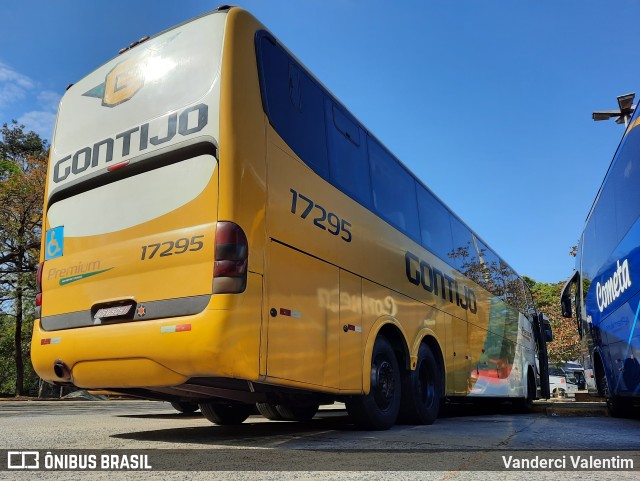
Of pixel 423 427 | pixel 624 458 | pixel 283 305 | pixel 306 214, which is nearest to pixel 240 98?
pixel 306 214

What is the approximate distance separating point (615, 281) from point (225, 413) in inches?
227

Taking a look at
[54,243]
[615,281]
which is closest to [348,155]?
[54,243]

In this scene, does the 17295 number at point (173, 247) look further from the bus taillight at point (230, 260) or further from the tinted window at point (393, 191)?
the tinted window at point (393, 191)

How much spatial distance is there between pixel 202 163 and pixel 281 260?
1.04 metres

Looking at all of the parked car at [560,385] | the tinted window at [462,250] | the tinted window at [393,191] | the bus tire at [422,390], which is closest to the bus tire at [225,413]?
the bus tire at [422,390]

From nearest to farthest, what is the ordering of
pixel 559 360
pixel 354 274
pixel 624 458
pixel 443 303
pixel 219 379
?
1. pixel 624 458
2. pixel 219 379
3. pixel 354 274
4. pixel 443 303
5. pixel 559 360

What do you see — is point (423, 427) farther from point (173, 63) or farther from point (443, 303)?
point (173, 63)

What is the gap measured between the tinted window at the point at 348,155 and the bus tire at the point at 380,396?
1750 mm

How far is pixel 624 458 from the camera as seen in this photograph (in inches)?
168

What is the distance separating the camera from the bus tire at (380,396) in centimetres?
613

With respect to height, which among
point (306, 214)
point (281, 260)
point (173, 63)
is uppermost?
point (173, 63)

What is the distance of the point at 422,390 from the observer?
7773 mm

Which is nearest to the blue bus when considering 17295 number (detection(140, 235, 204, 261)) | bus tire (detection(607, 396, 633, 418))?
bus tire (detection(607, 396, 633, 418))

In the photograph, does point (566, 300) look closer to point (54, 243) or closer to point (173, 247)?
point (173, 247)
